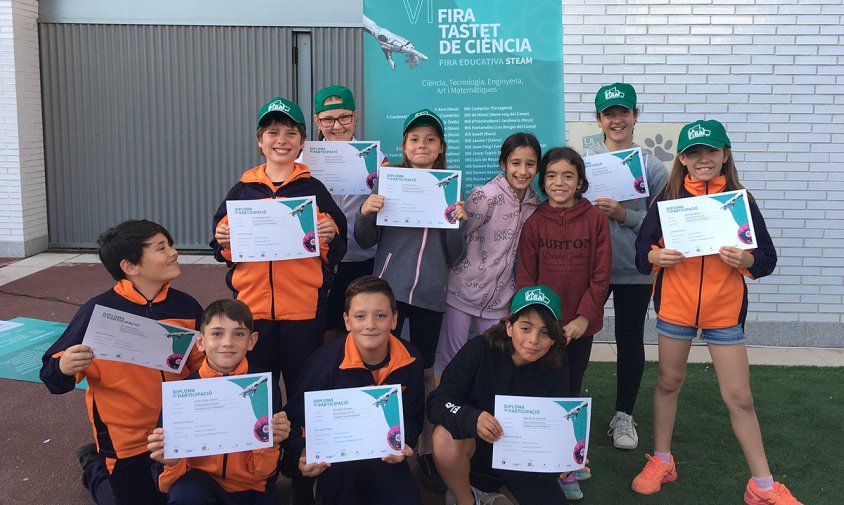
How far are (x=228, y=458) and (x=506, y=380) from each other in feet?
3.85

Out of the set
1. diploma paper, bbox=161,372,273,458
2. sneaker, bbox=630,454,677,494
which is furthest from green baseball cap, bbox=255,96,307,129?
sneaker, bbox=630,454,677,494

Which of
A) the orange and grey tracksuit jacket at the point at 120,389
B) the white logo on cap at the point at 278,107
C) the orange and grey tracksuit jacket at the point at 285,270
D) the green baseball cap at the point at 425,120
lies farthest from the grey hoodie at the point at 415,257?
the orange and grey tracksuit jacket at the point at 120,389

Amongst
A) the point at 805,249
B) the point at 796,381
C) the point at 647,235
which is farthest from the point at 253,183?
the point at 805,249

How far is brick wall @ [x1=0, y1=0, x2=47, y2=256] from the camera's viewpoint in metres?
8.34

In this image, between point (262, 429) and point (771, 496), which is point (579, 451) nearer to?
point (771, 496)

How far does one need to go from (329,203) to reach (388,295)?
61 cm

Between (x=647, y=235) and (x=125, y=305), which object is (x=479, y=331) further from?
(x=125, y=305)

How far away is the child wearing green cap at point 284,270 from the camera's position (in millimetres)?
3264

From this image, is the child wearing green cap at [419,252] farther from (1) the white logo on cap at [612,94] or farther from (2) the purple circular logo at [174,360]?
(2) the purple circular logo at [174,360]

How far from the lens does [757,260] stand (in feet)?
10.5

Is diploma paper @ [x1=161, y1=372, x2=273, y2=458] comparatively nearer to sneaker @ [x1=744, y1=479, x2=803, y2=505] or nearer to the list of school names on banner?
the list of school names on banner

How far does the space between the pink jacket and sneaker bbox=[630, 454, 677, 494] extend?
1019 mm

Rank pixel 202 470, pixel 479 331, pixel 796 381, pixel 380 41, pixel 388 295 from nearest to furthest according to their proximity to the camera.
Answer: pixel 202 470 → pixel 388 295 → pixel 479 331 → pixel 380 41 → pixel 796 381

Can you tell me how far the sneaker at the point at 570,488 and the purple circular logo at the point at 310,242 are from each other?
1576 millimetres
